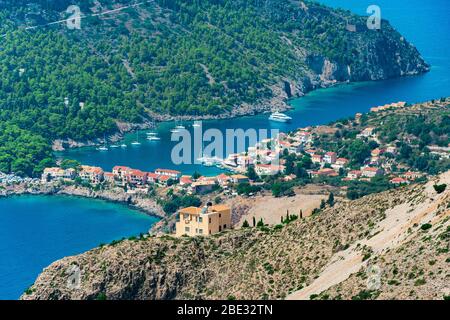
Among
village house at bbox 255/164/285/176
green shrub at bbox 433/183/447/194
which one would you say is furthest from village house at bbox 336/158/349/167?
green shrub at bbox 433/183/447/194

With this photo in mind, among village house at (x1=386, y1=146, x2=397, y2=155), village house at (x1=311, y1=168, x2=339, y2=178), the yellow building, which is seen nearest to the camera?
the yellow building

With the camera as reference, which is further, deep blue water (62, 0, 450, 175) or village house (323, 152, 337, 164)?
deep blue water (62, 0, 450, 175)

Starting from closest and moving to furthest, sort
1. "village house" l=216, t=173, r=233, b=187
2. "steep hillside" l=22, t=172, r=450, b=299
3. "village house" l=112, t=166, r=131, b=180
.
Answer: "steep hillside" l=22, t=172, r=450, b=299 < "village house" l=216, t=173, r=233, b=187 < "village house" l=112, t=166, r=131, b=180

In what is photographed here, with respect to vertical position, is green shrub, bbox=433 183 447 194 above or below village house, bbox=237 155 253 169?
above

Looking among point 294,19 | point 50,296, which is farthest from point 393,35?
point 50,296

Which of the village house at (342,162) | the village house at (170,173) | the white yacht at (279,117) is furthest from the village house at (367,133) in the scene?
the white yacht at (279,117)

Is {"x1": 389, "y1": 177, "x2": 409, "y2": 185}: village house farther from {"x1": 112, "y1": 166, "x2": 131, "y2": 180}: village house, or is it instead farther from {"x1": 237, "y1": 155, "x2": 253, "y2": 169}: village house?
{"x1": 112, "y1": 166, "x2": 131, "y2": 180}: village house

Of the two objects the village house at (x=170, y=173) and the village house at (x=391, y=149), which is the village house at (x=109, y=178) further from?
the village house at (x=391, y=149)

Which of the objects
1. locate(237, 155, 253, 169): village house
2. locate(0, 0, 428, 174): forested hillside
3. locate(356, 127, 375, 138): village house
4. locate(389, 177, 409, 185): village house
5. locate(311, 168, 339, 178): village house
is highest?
locate(0, 0, 428, 174): forested hillside
